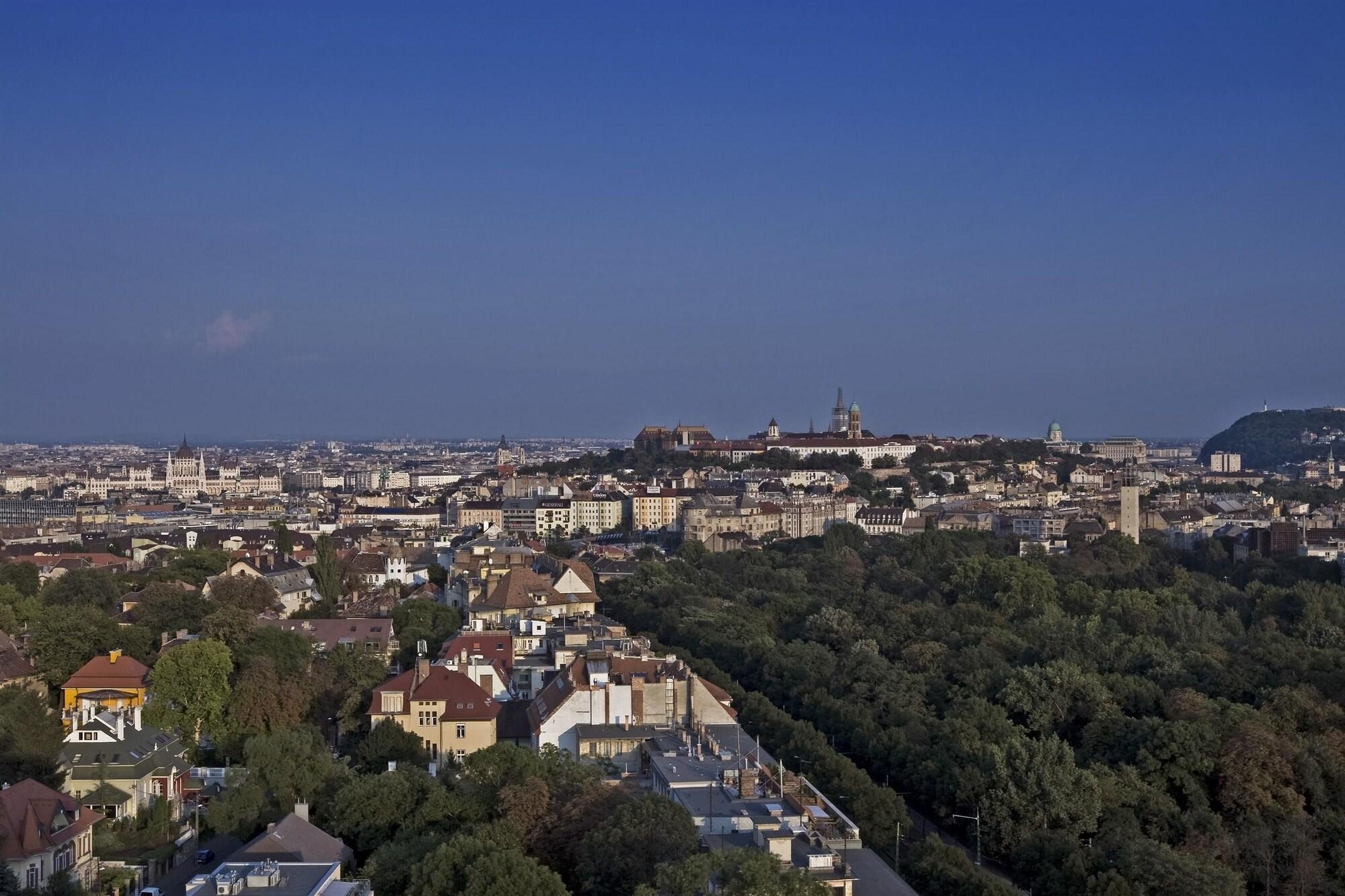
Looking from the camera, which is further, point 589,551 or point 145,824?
point 589,551

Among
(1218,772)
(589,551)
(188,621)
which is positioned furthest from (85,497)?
(1218,772)

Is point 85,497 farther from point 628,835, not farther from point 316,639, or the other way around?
point 628,835

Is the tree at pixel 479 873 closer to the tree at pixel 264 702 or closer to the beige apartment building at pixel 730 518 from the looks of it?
the tree at pixel 264 702

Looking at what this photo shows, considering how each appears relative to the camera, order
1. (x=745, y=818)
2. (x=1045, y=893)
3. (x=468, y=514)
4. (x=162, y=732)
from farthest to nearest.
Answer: (x=468, y=514) → (x=162, y=732) → (x=1045, y=893) → (x=745, y=818)

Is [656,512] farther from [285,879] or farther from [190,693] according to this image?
[285,879]

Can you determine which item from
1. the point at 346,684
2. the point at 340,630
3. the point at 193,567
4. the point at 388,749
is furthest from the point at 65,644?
the point at 193,567

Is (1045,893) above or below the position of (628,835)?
below

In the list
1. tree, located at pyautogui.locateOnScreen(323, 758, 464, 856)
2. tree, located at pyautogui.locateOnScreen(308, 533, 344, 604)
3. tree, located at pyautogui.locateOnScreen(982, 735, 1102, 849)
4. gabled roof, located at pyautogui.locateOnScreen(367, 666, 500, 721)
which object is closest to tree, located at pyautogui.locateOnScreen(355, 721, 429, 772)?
gabled roof, located at pyautogui.locateOnScreen(367, 666, 500, 721)
